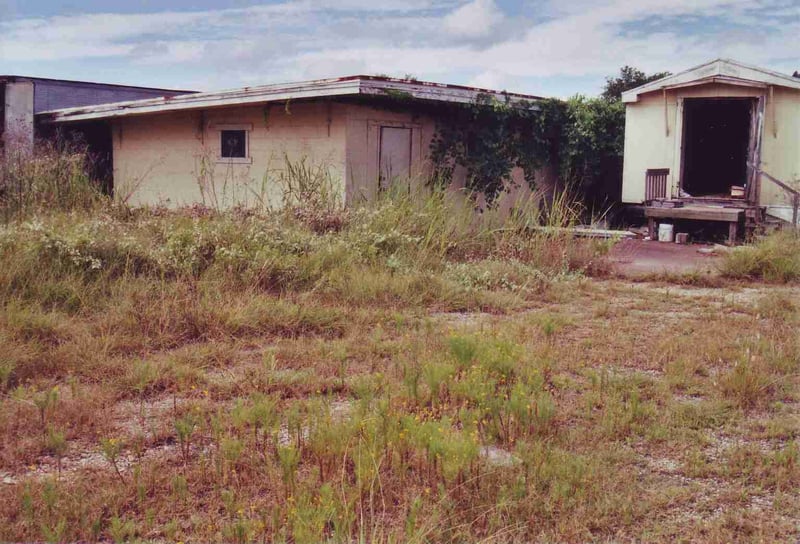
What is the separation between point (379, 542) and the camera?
265cm

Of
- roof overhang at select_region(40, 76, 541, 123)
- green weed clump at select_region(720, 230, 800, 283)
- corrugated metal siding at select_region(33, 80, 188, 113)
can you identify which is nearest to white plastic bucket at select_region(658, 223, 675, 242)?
roof overhang at select_region(40, 76, 541, 123)

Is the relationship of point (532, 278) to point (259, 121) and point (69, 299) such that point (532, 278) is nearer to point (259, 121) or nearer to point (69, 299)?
point (69, 299)

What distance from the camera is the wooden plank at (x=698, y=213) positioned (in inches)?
530

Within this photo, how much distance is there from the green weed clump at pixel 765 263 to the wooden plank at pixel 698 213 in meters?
3.98

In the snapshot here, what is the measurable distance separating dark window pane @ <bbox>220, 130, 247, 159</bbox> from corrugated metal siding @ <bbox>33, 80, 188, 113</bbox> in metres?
5.77

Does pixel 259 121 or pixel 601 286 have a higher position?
pixel 259 121

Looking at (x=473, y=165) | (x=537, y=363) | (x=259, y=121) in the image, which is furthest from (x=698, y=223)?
(x=537, y=363)

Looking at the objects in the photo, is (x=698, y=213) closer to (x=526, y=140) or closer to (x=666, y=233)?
(x=666, y=233)

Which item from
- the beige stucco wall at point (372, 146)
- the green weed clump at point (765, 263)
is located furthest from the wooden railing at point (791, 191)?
the beige stucco wall at point (372, 146)

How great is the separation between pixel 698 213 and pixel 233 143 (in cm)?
828

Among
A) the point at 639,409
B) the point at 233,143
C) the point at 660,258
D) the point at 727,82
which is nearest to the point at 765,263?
the point at 660,258

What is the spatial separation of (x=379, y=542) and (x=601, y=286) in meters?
6.47

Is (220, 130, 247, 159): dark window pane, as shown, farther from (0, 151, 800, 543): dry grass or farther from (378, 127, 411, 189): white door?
(0, 151, 800, 543): dry grass

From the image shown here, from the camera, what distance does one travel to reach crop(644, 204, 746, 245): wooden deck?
13422 millimetres
